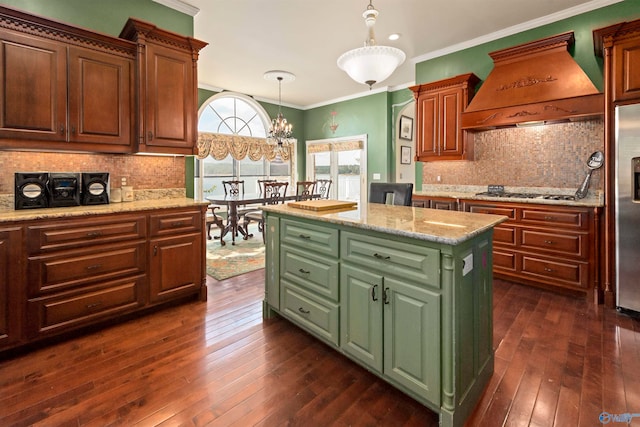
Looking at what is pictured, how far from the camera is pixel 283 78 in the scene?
5.75 m

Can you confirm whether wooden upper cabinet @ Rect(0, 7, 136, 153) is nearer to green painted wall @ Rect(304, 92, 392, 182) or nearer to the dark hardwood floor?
the dark hardwood floor

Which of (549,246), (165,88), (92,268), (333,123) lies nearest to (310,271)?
(92,268)

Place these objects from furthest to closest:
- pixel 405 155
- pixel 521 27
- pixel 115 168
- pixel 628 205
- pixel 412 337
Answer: pixel 405 155
pixel 521 27
pixel 115 168
pixel 628 205
pixel 412 337

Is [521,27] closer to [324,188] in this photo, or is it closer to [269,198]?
[269,198]

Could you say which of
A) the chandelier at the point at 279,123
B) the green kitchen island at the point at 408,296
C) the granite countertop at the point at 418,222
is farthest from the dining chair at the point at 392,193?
the chandelier at the point at 279,123

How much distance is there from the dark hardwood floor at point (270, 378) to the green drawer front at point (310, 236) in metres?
0.71

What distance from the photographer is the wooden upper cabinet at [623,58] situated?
8.81 ft

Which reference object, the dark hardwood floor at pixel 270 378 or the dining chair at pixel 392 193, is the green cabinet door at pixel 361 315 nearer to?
the dark hardwood floor at pixel 270 378

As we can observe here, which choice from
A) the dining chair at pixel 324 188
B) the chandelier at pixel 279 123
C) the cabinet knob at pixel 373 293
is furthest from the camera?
the dining chair at pixel 324 188

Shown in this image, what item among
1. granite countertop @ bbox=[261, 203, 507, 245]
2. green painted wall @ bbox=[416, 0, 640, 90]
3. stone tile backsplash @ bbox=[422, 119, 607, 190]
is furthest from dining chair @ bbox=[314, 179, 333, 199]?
granite countertop @ bbox=[261, 203, 507, 245]

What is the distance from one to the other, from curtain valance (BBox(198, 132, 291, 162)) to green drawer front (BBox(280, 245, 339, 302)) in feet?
15.0

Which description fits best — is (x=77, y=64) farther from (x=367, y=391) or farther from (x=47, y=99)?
(x=367, y=391)

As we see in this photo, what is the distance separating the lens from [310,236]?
2123 mm

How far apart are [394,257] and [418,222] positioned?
318 mm
